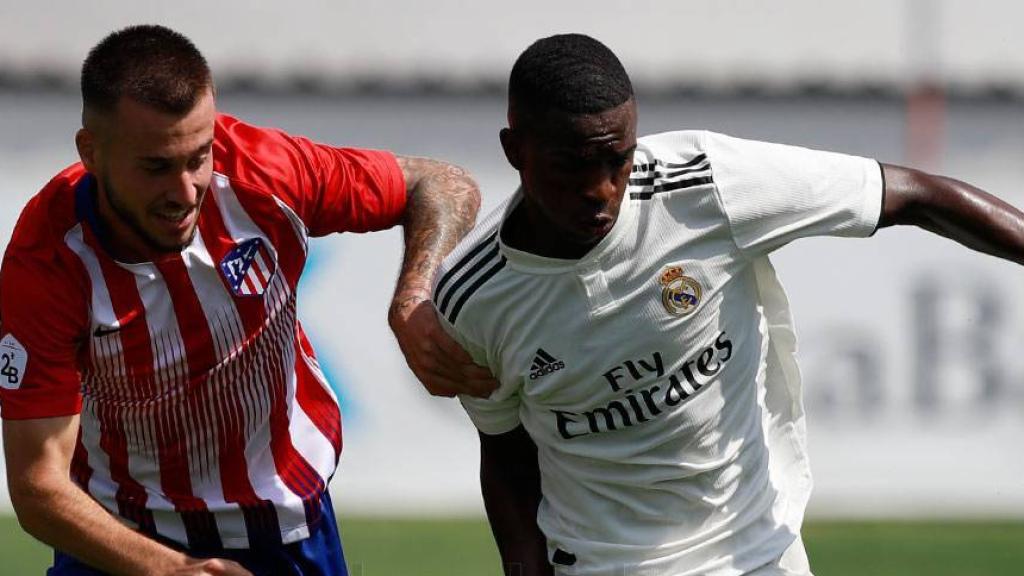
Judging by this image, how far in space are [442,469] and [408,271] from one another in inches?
276

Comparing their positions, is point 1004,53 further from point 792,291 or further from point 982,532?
point 982,532

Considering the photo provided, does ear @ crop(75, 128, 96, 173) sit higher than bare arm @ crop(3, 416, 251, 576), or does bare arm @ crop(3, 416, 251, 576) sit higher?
ear @ crop(75, 128, 96, 173)

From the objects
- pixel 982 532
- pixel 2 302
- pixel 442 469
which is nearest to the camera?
pixel 2 302

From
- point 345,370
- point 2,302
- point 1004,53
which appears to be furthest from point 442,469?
point 2,302

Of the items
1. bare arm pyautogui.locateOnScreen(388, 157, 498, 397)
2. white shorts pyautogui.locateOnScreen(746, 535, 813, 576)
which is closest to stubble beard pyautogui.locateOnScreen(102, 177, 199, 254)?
bare arm pyautogui.locateOnScreen(388, 157, 498, 397)

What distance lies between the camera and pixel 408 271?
4.65m

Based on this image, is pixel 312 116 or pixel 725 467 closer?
pixel 725 467

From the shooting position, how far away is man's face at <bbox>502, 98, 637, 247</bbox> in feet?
12.5

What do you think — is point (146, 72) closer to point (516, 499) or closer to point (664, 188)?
point (664, 188)

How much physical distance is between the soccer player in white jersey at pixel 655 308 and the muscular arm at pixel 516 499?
0.10 m

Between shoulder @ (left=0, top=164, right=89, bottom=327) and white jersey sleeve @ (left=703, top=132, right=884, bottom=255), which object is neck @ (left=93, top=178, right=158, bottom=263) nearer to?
shoulder @ (left=0, top=164, right=89, bottom=327)

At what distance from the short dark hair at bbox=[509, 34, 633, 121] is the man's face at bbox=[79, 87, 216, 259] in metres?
0.85

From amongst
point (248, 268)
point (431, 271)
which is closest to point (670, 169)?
point (431, 271)

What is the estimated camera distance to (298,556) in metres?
5.02
